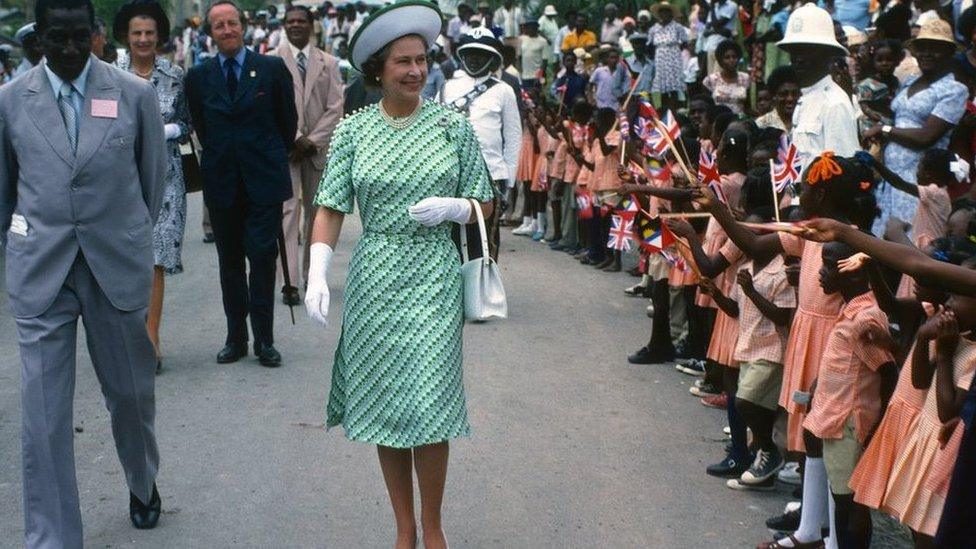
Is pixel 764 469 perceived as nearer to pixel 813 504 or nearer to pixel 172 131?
pixel 813 504

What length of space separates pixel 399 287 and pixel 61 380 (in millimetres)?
1360

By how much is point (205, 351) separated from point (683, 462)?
3723 millimetres

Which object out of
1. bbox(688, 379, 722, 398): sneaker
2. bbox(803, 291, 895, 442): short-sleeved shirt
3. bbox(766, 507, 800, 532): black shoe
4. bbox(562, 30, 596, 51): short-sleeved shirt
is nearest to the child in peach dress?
bbox(803, 291, 895, 442): short-sleeved shirt

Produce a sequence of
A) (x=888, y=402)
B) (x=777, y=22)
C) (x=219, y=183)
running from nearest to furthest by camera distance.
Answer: (x=888, y=402) < (x=219, y=183) < (x=777, y=22)

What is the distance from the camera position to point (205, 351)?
9.02 meters


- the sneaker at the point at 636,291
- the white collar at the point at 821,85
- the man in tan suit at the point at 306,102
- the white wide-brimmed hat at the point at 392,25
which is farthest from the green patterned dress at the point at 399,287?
the sneaker at the point at 636,291

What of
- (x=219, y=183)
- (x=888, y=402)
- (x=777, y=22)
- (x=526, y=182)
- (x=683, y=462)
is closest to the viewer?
(x=888, y=402)

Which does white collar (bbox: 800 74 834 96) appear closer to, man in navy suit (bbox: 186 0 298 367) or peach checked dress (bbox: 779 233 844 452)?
peach checked dress (bbox: 779 233 844 452)

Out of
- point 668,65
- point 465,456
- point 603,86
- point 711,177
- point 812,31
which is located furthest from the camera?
point 603,86

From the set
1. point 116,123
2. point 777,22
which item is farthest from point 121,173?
point 777,22

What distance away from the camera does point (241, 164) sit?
849 centimetres

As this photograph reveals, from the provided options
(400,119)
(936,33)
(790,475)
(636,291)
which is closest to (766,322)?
(790,475)

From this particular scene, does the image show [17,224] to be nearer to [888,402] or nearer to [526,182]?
[888,402]

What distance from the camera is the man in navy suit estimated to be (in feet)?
27.9
